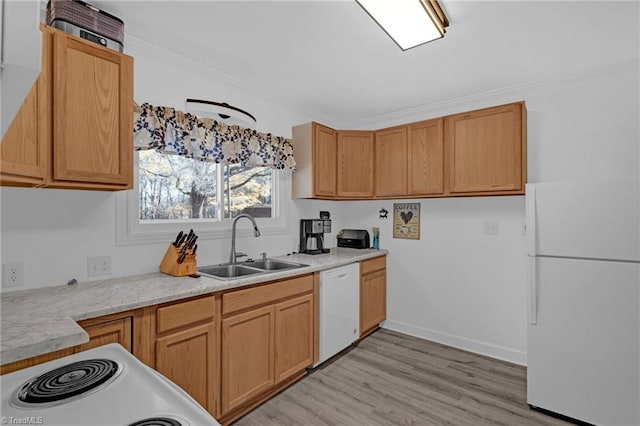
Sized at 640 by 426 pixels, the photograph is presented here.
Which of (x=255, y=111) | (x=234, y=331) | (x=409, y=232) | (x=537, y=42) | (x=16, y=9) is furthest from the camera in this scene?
(x=409, y=232)

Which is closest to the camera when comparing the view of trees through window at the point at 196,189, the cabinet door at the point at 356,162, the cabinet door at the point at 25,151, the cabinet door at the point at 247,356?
the cabinet door at the point at 25,151

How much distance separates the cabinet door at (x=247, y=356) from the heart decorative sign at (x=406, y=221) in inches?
76.5

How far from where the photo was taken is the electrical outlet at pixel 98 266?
6.24ft

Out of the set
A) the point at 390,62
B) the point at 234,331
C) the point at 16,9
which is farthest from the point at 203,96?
the point at 16,9

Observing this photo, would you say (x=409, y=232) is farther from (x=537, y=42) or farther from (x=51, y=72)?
(x=51, y=72)

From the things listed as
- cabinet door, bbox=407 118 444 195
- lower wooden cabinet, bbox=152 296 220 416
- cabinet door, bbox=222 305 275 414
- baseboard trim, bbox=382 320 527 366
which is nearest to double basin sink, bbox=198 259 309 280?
cabinet door, bbox=222 305 275 414

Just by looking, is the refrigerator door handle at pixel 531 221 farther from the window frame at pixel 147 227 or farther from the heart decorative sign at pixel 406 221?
the window frame at pixel 147 227

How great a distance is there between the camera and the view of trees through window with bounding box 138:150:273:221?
2287 mm

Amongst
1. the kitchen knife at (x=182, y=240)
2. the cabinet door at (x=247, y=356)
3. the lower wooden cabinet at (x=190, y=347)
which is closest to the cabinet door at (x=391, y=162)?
the cabinet door at (x=247, y=356)

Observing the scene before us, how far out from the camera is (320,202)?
3729 mm

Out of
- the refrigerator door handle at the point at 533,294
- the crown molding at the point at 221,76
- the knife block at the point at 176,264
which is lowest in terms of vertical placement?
the refrigerator door handle at the point at 533,294

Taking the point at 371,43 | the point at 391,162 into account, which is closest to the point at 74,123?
the point at 371,43

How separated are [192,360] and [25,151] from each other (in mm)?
1320

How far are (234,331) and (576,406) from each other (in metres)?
2.28
